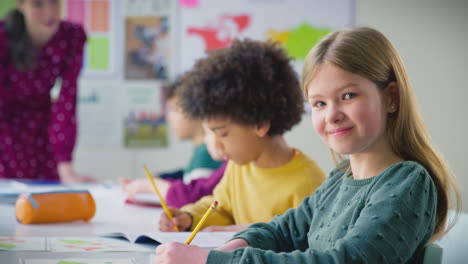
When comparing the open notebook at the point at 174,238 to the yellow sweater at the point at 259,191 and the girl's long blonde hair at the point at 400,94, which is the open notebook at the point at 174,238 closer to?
the yellow sweater at the point at 259,191

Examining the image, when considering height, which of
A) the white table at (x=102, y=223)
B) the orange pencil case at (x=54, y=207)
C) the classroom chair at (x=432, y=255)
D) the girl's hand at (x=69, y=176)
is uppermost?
the classroom chair at (x=432, y=255)

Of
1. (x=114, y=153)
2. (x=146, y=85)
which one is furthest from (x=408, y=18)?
(x=114, y=153)

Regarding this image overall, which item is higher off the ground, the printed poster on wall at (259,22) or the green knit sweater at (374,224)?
the printed poster on wall at (259,22)

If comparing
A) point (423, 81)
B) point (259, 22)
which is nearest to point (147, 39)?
point (259, 22)

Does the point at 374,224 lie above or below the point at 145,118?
above

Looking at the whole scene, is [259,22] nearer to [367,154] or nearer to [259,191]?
[259,191]

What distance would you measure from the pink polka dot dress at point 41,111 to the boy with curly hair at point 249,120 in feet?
3.23

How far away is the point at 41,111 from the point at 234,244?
1.69 metres

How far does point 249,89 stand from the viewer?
143 centimetres

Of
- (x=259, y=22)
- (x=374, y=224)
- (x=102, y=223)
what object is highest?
(x=259, y=22)

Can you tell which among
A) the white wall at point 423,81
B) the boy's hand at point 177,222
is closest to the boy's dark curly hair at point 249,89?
the boy's hand at point 177,222

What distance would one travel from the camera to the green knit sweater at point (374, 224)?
0.70 meters

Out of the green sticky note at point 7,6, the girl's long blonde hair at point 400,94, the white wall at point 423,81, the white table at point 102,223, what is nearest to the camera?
the girl's long blonde hair at point 400,94

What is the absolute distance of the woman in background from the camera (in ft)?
7.32
